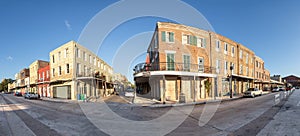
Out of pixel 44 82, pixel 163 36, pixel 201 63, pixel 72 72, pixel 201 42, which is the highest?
pixel 163 36

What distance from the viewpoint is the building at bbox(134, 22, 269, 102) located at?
1752cm

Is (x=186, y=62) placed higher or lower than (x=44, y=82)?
higher

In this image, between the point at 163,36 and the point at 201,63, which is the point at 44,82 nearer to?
the point at 163,36

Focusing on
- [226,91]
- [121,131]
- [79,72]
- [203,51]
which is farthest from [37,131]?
[226,91]

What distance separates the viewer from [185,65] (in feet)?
62.1

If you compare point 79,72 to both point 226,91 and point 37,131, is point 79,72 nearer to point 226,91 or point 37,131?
point 37,131

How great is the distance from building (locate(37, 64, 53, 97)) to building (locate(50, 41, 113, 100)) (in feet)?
7.39

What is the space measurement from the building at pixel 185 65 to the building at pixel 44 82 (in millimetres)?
23198

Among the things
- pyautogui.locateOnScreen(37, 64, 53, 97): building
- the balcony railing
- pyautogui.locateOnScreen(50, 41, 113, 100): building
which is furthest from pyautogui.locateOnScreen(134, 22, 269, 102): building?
pyautogui.locateOnScreen(37, 64, 53, 97): building

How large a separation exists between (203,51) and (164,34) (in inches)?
253

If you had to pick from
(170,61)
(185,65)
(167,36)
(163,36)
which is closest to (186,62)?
(185,65)

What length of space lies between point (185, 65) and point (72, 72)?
A: 58.9 feet

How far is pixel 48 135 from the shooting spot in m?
5.85

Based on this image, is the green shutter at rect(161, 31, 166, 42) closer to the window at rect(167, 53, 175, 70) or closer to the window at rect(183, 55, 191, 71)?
the window at rect(167, 53, 175, 70)
